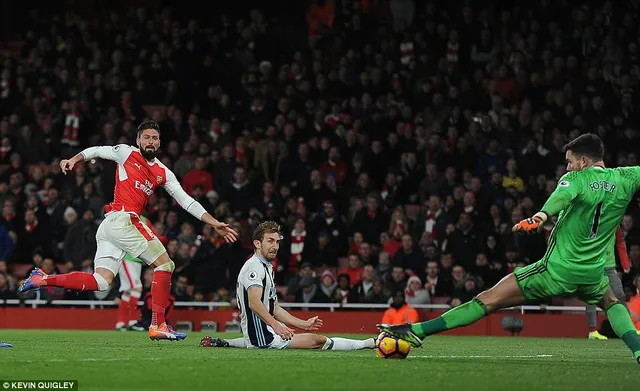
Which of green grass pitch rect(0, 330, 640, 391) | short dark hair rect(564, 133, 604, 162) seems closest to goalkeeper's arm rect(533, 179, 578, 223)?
short dark hair rect(564, 133, 604, 162)

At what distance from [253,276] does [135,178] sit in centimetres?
235

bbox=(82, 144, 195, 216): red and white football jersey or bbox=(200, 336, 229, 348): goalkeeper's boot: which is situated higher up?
bbox=(82, 144, 195, 216): red and white football jersey

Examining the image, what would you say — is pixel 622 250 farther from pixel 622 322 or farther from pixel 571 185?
pixel 571 185

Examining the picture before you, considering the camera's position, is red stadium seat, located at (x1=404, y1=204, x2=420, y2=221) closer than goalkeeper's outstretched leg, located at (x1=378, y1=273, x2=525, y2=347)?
No

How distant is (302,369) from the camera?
938cm

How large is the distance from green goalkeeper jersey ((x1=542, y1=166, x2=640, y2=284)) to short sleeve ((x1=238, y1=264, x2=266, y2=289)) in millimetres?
2981

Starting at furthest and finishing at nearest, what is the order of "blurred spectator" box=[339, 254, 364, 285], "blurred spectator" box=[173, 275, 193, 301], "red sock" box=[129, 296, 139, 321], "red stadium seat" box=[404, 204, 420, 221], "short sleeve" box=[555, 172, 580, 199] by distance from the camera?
"red stadium seat" box=[404, 204, 420, 221]
"blurred spectator" box=[173, 275, 193, 301]
"blurred spectator" box=[339, 254, 364, 285]
"red sock" box=[129, 296, 139, 321]
"short sleeve" box=[555, 172, 580, 199]

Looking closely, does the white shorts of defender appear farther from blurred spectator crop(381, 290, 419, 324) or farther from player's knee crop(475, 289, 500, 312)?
blurred spectator crop(381, 290, 419, 324)

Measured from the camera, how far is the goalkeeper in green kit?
10406 mm

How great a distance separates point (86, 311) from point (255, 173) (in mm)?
4243

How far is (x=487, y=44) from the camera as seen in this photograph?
25250 mm

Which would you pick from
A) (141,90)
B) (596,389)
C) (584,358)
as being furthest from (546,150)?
(596,389)

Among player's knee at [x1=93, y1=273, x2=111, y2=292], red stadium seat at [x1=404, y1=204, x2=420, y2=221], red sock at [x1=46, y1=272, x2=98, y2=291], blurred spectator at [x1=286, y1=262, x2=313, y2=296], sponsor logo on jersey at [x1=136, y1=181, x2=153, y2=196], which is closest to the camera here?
red sock at [x1=46, y1=272, x2=98, y2=291]

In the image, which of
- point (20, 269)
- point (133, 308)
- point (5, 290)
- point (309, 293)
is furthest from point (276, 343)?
point (20, 269)
